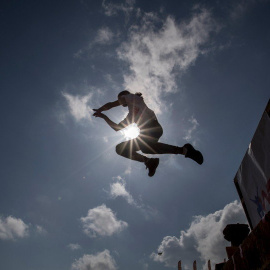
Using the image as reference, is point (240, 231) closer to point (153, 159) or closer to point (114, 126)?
point (153, 159)

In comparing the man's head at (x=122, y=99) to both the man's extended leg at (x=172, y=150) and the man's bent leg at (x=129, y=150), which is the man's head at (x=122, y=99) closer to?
the man's bent leg at (x=129, y=150)

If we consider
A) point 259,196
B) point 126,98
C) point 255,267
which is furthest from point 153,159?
point 255,267

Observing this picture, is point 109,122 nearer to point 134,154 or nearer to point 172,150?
point 134,154

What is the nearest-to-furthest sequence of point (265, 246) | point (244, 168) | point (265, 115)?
point (265, 246)
point (265, 115)
point (244, 168)

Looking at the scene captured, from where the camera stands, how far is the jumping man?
433 cm

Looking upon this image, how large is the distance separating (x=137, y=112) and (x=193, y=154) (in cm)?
141

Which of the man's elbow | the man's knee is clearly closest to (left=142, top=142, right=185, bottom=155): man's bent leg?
the man's knee

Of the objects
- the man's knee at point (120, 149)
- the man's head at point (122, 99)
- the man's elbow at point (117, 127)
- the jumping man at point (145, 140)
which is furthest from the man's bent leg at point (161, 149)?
the man's head at point (122, 99)

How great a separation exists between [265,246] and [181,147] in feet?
9.10

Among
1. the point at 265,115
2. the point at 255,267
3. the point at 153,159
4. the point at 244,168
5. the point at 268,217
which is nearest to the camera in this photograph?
the point at 268,217

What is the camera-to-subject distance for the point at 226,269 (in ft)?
8.48

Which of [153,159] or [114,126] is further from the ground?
[114,126]

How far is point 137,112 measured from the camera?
4523 millimetres

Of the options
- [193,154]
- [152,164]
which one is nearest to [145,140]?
[152,164]
